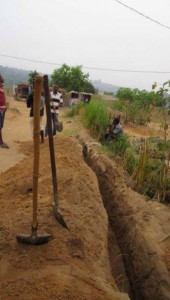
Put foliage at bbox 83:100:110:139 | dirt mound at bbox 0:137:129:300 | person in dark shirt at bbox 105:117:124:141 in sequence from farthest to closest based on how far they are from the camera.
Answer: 1. foliage at bbox 83:100:110:139
2. person in dark shirt at bbox 105:117:124:141
3. dirt mound at bbox 0:137:129:300

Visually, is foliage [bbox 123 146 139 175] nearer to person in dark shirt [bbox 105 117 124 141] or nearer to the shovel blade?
person in dark shirt [bbox 105 117 124 141]

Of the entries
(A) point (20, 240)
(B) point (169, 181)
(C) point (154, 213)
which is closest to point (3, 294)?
(A) point (20, 240)

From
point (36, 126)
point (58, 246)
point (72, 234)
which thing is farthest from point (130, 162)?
point (36, 126)

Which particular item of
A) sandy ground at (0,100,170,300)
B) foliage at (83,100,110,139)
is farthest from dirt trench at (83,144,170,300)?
foliage at (83,100,110,139)

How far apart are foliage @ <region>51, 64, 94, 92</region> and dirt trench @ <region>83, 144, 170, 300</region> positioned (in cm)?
3264

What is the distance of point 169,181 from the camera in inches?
250

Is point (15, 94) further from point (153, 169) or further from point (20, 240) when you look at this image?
point (20, 240)

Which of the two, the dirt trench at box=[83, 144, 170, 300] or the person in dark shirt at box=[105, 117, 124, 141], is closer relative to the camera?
the dirt trench at box=[83, 144, 170, 300]

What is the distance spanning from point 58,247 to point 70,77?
36136 millimetres

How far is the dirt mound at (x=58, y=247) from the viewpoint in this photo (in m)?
2.71

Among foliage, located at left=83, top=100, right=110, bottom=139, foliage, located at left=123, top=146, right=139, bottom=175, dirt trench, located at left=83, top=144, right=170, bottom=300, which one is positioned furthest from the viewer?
foliage, located at left=83, top=100, right=110, bottom=139

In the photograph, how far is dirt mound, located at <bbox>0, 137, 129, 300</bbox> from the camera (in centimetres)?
271

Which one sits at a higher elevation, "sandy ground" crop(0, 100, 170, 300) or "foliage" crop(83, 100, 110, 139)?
"foliage" crop(83, 100, 110, 139)

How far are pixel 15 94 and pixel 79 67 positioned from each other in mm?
8738
